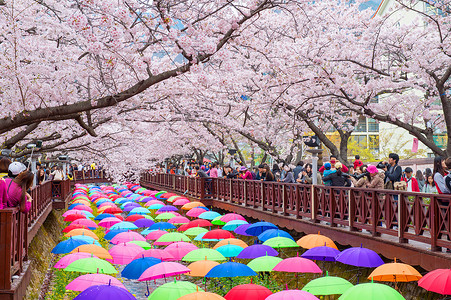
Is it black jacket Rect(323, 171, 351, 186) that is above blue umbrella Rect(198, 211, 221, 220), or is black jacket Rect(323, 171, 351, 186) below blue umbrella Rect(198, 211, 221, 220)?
above

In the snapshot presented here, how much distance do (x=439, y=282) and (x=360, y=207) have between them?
598 cm

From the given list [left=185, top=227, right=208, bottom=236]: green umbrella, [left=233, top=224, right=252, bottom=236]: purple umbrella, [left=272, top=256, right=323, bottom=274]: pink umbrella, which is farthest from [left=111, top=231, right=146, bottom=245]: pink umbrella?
[left=272, top=256, right=323, bottom=274]: pink umbrella

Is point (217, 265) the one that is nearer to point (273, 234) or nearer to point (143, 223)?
point (273, 234)

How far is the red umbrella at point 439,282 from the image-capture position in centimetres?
748

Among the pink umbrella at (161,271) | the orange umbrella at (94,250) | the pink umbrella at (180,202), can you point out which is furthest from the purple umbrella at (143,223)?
the pink umbrella at (161,271)

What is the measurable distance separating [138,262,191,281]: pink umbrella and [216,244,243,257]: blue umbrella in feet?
8.02

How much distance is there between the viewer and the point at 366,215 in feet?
43.4

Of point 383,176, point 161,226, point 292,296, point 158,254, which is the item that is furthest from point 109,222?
point 292,296

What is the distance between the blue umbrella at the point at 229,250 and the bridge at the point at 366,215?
2.97 m

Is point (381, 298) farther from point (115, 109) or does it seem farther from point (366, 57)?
point (366, 57)

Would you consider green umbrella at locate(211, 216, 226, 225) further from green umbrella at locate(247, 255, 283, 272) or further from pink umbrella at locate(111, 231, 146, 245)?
green umbrella at locate(247, 255, 283, 272)

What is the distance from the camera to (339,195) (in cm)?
1463

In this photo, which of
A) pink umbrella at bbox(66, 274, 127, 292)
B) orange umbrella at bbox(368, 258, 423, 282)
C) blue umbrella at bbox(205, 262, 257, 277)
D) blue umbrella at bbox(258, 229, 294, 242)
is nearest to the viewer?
orange umbrella at bbox(368, 258, 423, 282)

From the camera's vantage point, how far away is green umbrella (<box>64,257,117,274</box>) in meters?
10.9
